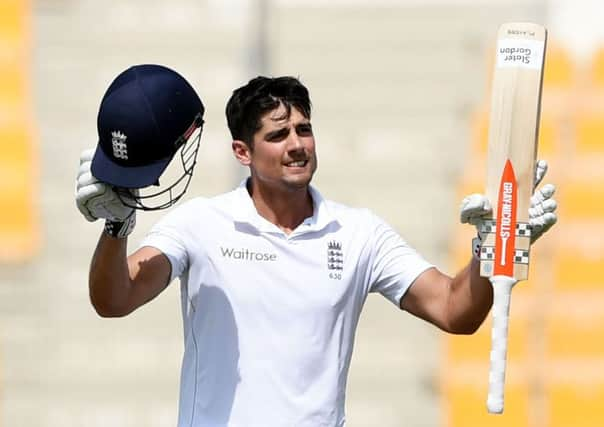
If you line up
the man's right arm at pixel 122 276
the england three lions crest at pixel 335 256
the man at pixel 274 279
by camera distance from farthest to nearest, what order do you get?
the england three lions crest at pixel 335 256 < the man at pixel 274 279 < the man's right arm at pixel 122 276

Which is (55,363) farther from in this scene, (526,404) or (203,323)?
(203,323)

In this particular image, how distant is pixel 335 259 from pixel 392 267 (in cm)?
14

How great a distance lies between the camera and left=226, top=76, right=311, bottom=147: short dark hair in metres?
3.09

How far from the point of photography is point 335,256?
9.98ft

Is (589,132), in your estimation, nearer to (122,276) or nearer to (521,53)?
(521,53)

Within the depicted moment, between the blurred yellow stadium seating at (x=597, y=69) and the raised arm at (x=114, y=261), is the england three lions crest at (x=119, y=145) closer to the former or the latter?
the raised arm at (x=114, y=261)

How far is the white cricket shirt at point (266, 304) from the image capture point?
9.62 feet

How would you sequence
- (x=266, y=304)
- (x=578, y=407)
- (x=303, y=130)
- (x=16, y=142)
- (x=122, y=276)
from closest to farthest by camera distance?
(x=122, y=276)
(x=266, y=304)
(x=303, y=130)
(x=578, y=407)
(x=16, y=142)

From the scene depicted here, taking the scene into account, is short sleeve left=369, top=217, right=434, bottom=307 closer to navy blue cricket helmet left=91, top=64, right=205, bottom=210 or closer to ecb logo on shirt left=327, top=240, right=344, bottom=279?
ecb logo on shirt left=327, top=240, right=344, bottom=279

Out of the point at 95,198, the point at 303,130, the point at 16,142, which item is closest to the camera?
the point at 95,198

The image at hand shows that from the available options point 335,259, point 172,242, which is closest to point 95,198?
point 172,242

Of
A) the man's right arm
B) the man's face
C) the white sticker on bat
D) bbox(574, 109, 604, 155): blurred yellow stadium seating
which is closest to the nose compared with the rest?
the man's face

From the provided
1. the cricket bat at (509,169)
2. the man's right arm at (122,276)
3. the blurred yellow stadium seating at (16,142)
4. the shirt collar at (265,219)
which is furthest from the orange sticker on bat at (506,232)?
the blurred yellow stadium seating at (16,142)

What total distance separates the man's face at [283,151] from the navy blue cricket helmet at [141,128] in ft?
0.82
